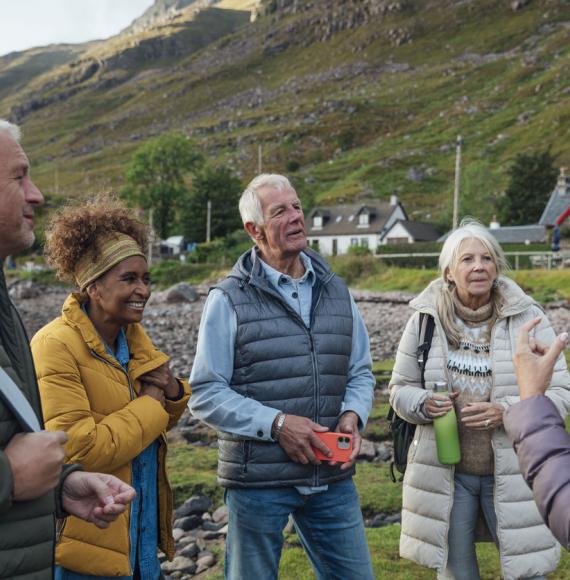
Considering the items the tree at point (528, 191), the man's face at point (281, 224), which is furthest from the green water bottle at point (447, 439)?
the tree at point (528, 191)

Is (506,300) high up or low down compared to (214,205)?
up

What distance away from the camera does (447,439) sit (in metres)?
3.72

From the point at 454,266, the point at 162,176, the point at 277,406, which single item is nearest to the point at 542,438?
the point at 277,406

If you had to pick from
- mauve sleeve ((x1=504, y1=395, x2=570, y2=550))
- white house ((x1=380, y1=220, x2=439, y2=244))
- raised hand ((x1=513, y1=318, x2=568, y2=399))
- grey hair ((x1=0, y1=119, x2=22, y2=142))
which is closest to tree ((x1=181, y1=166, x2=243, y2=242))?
white house ((x1=380, y1=220, x2=439, y2=244))

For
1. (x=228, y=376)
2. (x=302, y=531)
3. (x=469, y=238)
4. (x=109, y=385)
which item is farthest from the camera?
(x=469, y=238)

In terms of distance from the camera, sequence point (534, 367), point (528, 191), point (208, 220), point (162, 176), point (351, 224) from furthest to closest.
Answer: point (162, 176) < point (351, 224) < point (208, 220) < point (528, 191) < point (534, 367)

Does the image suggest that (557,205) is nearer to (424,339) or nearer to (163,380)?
(424,339)

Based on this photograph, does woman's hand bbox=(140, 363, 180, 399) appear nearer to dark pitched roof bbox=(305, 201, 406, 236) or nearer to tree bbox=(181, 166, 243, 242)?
dark pitched roof bbox=(305, 201, 406, 236)

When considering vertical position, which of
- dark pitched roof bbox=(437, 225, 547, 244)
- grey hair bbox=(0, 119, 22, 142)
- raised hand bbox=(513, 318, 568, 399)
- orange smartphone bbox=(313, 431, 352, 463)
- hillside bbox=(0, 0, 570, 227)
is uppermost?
hillside bbox=(0, 0, 570, 227)

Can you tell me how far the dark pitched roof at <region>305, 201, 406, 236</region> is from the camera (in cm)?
6216

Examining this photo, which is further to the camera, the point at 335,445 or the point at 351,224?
the point at 351,224

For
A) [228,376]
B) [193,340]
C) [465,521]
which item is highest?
[228,376]

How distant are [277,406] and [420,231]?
2202 inches

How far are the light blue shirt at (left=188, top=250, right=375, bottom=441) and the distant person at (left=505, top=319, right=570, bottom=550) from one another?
1.42 metres
